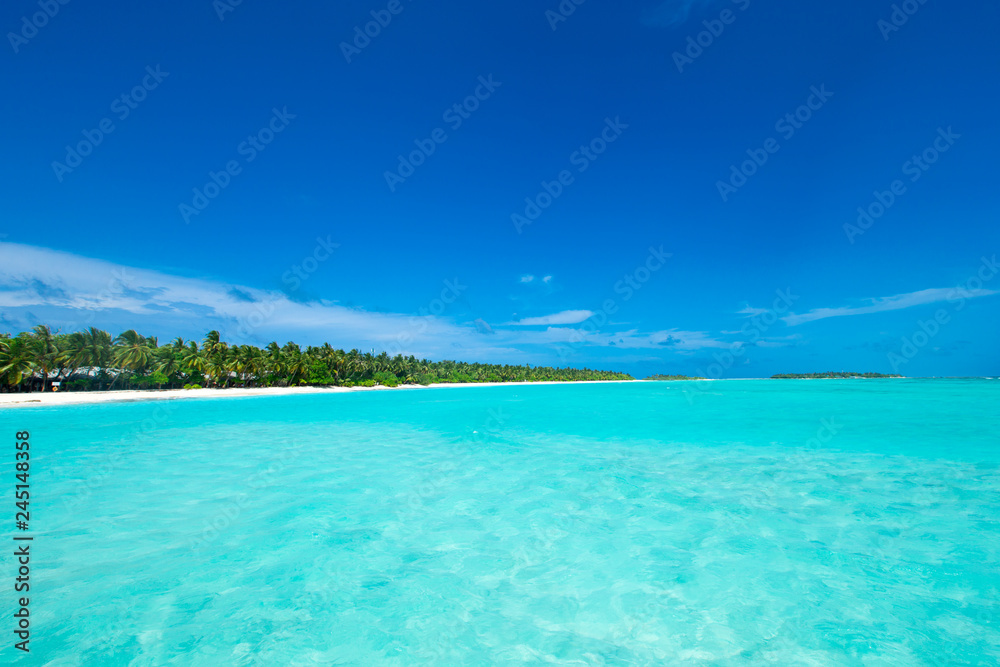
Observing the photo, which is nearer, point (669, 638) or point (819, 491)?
point (669, 638)

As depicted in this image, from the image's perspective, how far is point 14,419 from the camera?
1092 inches

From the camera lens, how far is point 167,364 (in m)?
58.5

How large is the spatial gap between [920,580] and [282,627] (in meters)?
8.22

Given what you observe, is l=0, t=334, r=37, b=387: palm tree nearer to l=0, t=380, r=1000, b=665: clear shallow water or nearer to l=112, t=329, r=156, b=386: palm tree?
l=112, t=329, r=156, b=386: palm tree

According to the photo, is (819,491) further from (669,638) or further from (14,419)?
(14,419)

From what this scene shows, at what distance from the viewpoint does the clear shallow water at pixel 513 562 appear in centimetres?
452

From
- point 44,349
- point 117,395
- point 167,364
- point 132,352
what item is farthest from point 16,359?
point 167,364

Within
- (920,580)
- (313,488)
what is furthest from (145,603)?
(920,580)

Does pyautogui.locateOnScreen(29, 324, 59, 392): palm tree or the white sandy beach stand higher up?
pyautogui.locateOnScreen(29, 324, 59, 392): palm tree

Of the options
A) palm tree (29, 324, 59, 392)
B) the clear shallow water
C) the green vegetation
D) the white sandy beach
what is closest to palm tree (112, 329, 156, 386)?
the green vegetation

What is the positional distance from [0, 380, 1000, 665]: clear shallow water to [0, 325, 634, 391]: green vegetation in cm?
4859

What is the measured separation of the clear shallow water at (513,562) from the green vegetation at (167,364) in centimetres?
4859

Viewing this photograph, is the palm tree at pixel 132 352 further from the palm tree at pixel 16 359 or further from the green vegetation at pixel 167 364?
the palm tree at pixel 16 359

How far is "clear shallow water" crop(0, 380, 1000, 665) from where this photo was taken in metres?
4.52
